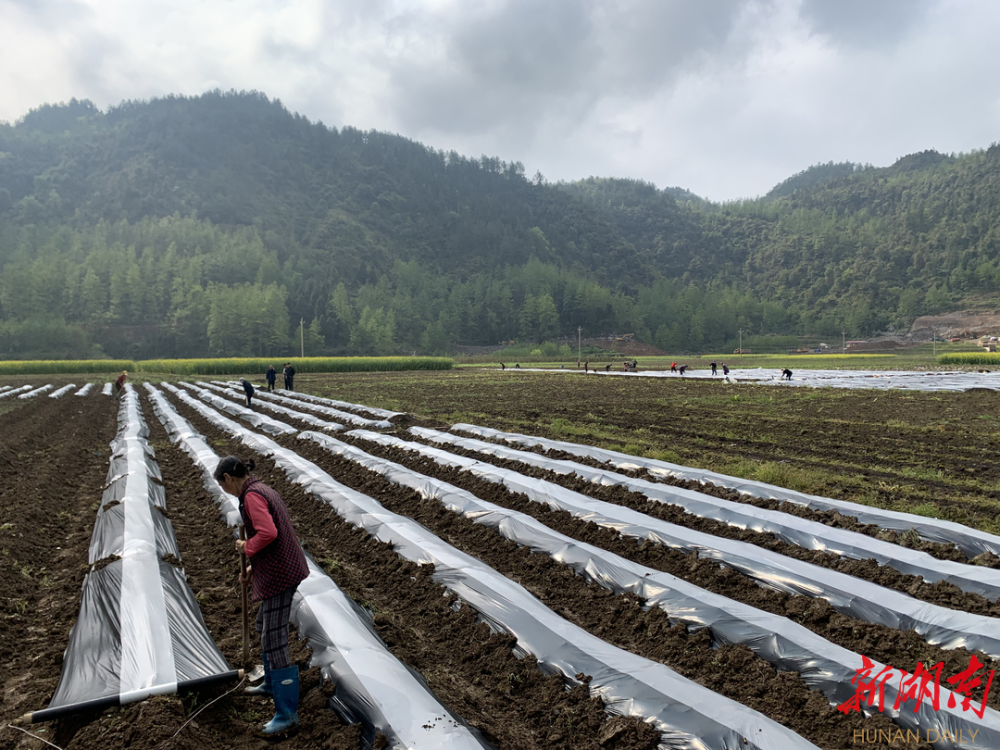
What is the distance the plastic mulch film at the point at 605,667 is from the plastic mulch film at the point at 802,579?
1.99m

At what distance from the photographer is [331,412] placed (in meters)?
20.1

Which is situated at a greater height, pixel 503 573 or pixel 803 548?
pixel 803 548

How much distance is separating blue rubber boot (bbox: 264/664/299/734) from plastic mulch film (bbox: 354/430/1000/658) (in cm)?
418

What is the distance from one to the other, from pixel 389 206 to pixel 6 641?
7651 inches

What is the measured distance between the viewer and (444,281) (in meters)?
142

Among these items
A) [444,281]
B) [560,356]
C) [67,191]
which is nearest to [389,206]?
[444,281]

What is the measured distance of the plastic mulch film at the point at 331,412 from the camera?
16.5m

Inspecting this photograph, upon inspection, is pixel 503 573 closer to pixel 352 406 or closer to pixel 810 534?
pixel 810 534

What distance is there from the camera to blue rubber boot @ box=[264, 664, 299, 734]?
351 centimetres

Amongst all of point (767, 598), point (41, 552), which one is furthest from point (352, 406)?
point (767, 598)

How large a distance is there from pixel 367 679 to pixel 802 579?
3904 mm

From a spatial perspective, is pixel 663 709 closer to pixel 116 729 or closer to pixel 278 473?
pixel 116 729

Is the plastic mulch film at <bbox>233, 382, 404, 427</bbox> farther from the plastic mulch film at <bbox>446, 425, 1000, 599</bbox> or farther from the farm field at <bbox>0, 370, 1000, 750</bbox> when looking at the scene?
the plastic mulch film at <bbox>446, 425, 1000, 599</bbox>

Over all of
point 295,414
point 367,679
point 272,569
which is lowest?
point 295,414
